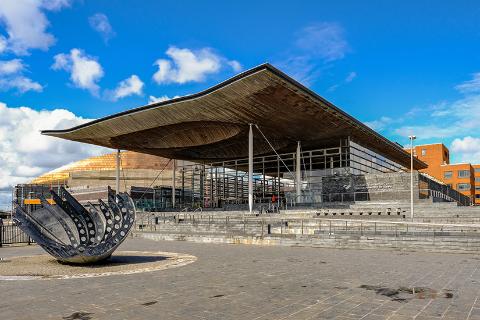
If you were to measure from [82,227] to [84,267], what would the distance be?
1356 mm

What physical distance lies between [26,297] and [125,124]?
35903mm

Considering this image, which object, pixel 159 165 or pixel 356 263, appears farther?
pixel 159 165

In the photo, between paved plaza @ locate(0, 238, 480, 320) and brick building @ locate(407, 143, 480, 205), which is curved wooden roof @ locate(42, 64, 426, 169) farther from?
brick building @ locate(407, 143, 480, 205)

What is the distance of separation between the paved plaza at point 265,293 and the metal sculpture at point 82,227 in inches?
91.4

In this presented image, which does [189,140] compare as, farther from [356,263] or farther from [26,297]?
[26,297]

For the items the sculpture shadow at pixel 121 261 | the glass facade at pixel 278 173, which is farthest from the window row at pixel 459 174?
the sculpture shadow at pixel 121 261

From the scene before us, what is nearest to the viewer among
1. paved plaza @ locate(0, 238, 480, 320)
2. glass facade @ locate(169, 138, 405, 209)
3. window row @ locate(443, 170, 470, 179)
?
paved plaza @ locate(0, 238, 480, 320)

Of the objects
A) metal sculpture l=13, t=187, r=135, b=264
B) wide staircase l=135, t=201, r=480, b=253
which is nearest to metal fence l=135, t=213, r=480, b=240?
wide staircase l=135, t=201, r=480, b=253

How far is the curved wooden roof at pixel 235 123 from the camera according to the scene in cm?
3259

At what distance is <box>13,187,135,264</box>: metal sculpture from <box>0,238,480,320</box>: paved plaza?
2.32m

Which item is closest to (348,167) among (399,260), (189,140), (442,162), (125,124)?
(189,140)

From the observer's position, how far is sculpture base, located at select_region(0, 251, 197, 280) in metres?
11.7

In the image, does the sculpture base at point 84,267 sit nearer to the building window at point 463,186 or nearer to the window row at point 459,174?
the building window at point 463,186

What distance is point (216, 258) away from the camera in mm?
15312
